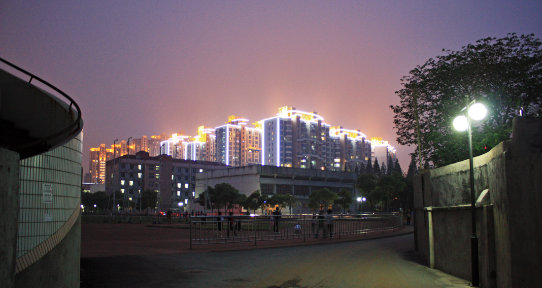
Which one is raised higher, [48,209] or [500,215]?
[48,209]

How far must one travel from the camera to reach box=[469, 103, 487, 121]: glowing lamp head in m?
11.0

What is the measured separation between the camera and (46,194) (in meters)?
7.70

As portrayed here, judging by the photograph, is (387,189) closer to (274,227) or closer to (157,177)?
(274,227)

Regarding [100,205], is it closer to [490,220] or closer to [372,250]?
[372,250]

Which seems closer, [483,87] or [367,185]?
[483,87]

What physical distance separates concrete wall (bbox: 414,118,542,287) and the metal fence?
33.0ft

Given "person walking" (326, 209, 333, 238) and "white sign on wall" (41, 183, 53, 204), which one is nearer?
"white sign on wall" (41, 183, 53, 204)

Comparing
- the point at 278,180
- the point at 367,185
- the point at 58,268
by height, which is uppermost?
the point at 278,180

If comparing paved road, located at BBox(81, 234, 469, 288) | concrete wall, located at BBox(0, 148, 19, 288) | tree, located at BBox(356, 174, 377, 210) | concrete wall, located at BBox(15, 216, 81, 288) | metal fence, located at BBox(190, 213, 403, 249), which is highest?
tree, located at BBox(356, 174, 377, 210)

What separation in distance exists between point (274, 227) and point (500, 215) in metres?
15.1

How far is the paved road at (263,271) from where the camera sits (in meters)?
11.1

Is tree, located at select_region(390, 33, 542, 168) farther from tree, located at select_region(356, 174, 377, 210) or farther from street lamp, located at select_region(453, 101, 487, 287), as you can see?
tree, located at select_region(356, 174, 377, 210)

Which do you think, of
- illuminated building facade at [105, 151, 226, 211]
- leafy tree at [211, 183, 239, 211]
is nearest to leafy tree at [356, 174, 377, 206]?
leafy tree at [211, 183, 239, 211]

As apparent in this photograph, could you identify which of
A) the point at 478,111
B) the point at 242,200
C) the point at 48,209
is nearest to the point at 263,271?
the point at 48,209
